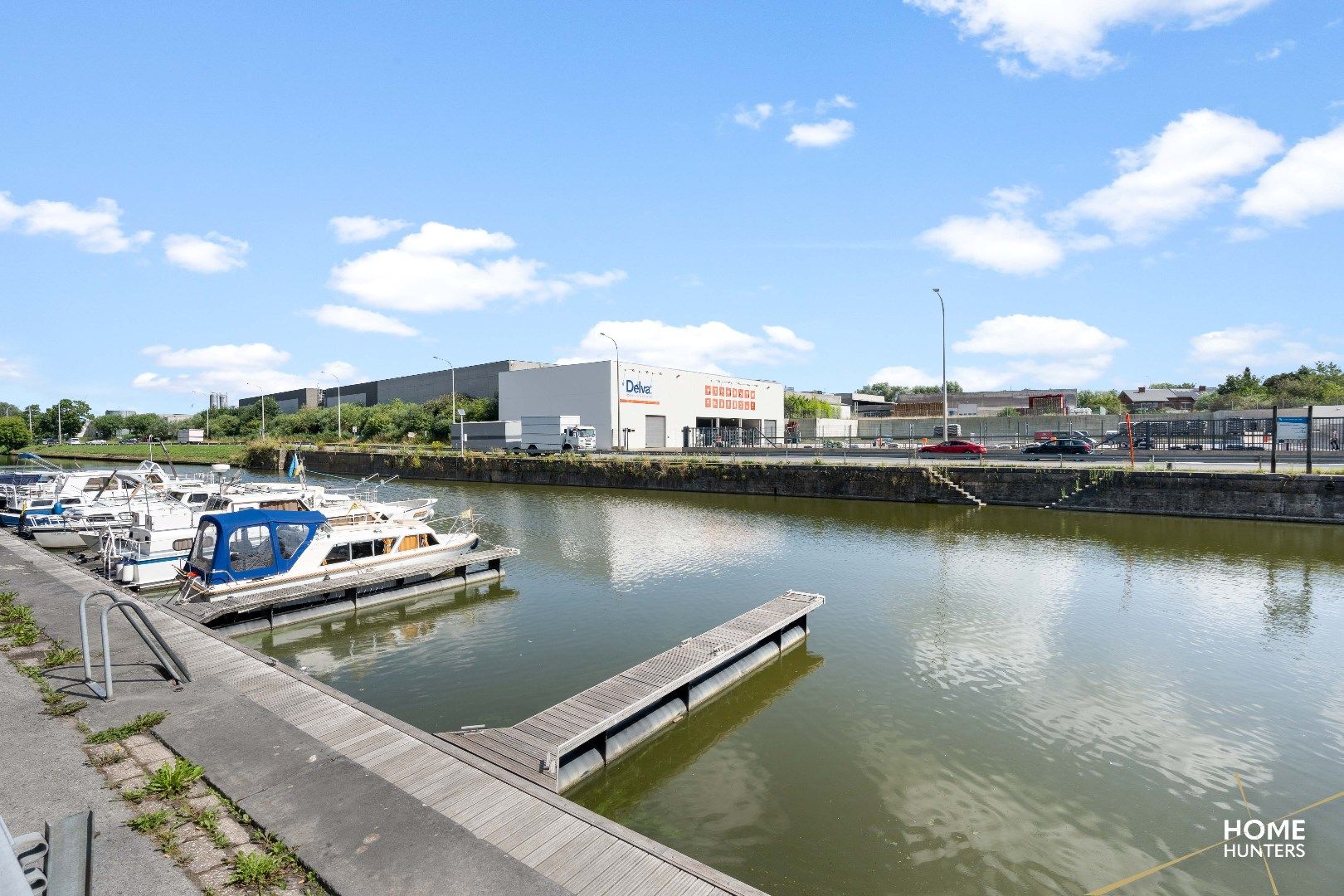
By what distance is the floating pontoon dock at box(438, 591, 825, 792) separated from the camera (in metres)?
7.78

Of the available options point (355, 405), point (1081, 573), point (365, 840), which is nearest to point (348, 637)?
point (365, 840)

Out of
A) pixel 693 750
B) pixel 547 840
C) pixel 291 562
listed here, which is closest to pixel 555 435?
pixel 291 562

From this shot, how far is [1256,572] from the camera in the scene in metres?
19.2

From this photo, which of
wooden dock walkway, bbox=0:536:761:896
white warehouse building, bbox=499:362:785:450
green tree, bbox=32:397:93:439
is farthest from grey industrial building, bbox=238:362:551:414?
wooden dock walkway, bbox=0:536:761:896

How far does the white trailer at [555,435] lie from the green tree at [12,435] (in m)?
94.0

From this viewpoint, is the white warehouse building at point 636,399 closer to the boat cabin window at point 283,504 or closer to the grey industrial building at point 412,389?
the grey industrial building at point 412,389

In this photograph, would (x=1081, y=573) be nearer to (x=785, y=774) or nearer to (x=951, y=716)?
(x=951, y=716)

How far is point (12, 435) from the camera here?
104 meters

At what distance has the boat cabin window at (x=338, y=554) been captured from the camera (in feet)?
57.0

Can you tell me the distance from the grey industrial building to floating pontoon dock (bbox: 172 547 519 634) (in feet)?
187

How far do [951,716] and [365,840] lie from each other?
309 inches

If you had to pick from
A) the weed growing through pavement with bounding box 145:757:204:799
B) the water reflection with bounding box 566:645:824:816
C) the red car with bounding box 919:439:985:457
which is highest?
the red car with bounding box 919:439:985:457

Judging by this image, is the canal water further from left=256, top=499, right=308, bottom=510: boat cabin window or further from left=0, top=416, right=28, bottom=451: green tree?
left=0, top=416, right=28, bottom=451: green tree

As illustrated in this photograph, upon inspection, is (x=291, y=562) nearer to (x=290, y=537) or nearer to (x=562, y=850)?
(x=290, y=537)
